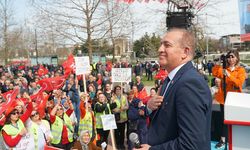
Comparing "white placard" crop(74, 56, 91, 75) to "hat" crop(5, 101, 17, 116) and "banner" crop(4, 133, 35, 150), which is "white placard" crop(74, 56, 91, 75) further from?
"banner" crop(4, 133, 35, 150)

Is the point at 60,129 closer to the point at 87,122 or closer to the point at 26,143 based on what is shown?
the point at 87,122

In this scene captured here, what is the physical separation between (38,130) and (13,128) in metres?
0.49

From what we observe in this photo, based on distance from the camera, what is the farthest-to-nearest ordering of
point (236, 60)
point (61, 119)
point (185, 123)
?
point (61, 119) < point (236, 60) < point (185, 123)

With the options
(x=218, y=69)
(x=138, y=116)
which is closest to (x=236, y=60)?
(x=218, y=69)

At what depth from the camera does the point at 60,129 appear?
22.2 ft

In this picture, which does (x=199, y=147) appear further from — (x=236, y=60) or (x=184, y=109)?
(x=236, y=60)

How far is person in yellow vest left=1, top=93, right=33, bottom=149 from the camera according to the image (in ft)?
18.5

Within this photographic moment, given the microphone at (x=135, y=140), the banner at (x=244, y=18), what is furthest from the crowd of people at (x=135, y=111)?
the banner at (x=244, y=18)

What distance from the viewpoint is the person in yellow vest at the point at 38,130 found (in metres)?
5.98

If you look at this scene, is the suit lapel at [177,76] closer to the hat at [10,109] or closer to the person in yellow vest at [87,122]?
the hat at [10,109]

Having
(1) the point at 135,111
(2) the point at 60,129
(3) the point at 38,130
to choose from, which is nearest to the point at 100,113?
(1) the point at 135,111

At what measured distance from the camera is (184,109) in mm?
1747

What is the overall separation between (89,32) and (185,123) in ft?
48.8

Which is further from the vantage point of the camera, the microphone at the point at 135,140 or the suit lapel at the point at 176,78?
the microphone at the point at 135,140
